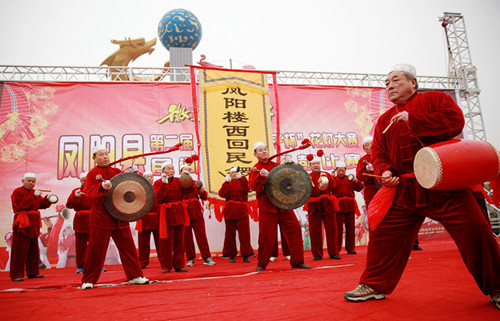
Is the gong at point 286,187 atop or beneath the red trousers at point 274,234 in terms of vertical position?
atop

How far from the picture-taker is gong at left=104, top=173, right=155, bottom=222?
4.20 meters

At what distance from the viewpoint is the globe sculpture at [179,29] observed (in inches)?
378

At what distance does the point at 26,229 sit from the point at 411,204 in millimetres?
5630

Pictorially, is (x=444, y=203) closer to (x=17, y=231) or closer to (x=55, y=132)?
(x=17, y=231)

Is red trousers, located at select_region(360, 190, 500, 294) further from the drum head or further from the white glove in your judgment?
the white glove

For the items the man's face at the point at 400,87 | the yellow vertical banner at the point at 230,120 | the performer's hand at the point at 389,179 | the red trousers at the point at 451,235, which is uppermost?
the yellow vertical banner at the point at 230,120

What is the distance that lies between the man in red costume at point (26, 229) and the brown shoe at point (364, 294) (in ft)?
16.8

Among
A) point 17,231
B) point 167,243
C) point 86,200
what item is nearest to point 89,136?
point 86,200

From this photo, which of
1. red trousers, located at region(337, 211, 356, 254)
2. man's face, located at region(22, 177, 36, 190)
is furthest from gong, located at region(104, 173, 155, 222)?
red trousers, located at region(337, 211, 356, 254)

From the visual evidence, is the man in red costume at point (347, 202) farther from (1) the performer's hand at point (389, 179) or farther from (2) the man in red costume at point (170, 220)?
(1) the performer's hand at point (389, 179)

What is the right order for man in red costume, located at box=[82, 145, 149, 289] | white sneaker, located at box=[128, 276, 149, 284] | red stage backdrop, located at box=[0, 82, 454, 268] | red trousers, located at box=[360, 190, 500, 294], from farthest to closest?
red stage backdrop, located at box=[0, 82, 454, 268], white sneaker, located at box=[128, 276, 149, 284], man in red costume, located at box=[82, 145, 149, 289], red trousers, located at box=[360, 190, 500, 294]

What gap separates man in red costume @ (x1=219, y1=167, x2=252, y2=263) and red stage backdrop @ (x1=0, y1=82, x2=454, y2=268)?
0.93 metres

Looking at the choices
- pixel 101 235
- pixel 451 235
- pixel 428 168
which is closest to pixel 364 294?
pixel 451 235

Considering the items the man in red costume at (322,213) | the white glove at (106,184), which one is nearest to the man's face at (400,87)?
the white glove at (106,184)
